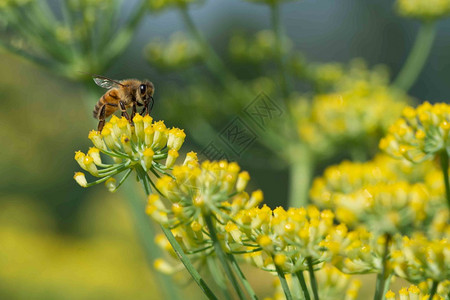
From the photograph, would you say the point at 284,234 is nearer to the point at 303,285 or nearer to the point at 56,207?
the point at 303,285

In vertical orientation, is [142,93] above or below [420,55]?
below

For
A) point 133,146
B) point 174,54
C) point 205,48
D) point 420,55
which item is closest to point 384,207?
point 133,146

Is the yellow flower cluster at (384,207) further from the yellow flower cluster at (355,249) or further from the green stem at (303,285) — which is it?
the green stem at (303,285)

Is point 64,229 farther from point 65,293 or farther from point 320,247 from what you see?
point 320,247

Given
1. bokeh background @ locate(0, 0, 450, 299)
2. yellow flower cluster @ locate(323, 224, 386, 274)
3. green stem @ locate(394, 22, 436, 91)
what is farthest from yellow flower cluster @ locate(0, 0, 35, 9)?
green stem @ locate(394, 22, 436, 91)

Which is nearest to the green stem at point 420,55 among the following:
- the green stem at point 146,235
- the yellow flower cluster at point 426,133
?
the green stem at point 146,235

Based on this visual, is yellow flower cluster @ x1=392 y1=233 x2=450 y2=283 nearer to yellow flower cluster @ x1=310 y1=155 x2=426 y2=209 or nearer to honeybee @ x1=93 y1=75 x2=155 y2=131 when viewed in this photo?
yellow flower cluster @ x1=310 y1=155 x2=426 y2=209
